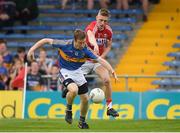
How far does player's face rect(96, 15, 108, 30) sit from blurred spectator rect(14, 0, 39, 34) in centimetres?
1089

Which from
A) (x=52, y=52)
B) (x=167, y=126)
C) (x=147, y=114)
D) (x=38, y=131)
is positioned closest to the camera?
(x=38, y=131)

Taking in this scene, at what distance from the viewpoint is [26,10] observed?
29.8 meters

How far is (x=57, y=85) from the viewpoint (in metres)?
24.7

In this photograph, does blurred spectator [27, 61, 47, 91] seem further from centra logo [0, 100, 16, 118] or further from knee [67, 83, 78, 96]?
knee [67, 83, 78, 96]

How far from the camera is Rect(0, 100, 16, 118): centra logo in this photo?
24.0 m

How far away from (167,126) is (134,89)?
24.2 feet

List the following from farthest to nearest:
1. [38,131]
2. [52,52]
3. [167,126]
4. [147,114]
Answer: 1. [52,52]
2. [147,114]
3. [167,126]
4. [38,131]

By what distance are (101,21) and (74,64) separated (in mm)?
1711

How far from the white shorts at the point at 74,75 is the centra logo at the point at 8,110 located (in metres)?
6.74

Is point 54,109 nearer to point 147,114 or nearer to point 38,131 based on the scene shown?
point 147,114

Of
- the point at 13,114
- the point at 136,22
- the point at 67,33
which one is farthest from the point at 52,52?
the point at 13,114

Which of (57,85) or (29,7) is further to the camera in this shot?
(29,7)

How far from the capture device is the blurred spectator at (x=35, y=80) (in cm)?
2416

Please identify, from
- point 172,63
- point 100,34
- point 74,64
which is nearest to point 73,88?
point 74,64
